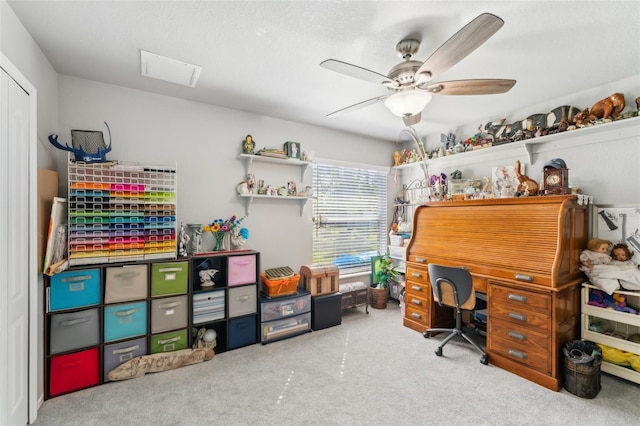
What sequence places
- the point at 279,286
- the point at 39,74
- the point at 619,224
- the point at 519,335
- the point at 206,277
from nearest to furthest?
the point at 39,74
the point at 519,335
the point at 619,224
the point at 206,277
the point at 279,286

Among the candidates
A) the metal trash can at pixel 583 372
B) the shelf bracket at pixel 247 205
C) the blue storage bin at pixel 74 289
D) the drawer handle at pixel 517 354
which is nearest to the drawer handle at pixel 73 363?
the blue storage bin at pixel 74 289

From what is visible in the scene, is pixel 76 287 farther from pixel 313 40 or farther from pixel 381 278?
pixel 381 278

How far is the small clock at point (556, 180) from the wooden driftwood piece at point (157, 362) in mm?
3495

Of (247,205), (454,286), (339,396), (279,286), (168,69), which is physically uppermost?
(168,69)

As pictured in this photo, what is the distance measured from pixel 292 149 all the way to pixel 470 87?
2.05m

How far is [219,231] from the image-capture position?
113 inches

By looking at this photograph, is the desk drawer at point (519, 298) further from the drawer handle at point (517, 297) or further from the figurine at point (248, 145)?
the figurine at point (248, 145)

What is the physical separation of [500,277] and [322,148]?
2501 millimetres

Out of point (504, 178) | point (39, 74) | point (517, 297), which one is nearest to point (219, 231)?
point (39, 74)

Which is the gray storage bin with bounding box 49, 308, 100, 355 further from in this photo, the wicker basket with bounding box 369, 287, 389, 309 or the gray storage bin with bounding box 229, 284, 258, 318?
the wicker basket with bounding box 369, 287, 389, 309

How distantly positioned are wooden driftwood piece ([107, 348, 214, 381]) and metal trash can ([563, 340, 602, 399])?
9.46ft

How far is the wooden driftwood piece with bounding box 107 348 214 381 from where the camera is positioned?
7.24ft

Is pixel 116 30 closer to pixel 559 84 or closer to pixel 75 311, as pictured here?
pixel 75 311

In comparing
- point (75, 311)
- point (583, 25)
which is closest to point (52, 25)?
point (75, 311)
